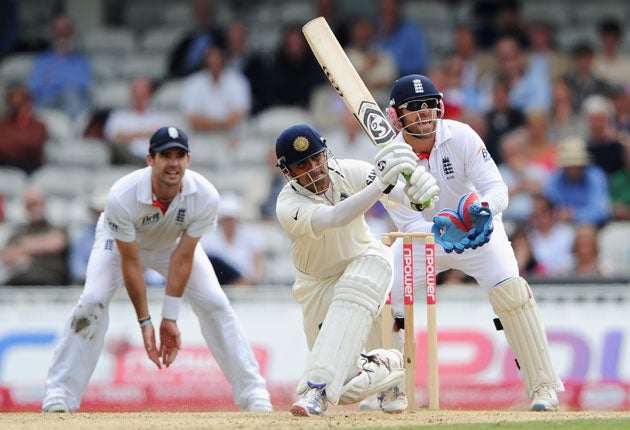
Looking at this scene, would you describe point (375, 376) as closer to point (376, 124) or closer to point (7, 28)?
point (376, 124)

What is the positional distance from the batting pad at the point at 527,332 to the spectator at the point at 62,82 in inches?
259

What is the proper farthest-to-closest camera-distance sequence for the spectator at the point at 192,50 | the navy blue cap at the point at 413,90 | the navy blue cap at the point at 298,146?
the spectator at the point at 192,50 < the navy blue cap at the point at 413,90 < the navy blue cap at the point at 298,146

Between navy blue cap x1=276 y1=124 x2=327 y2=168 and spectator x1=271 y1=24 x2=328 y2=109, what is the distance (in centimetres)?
582

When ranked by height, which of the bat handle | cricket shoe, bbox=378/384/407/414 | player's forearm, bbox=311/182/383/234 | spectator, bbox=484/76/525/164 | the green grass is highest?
spectator, bbox=484/76/525/164

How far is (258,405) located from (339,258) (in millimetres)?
1528

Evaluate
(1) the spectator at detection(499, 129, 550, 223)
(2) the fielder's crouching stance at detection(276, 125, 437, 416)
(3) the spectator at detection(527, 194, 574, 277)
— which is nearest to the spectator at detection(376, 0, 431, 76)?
(1) the spectator at detection(499, 129, 550, 223)

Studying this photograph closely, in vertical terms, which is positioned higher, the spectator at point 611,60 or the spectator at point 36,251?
the spectator at point 611,60

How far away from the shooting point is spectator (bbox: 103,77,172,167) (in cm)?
1195

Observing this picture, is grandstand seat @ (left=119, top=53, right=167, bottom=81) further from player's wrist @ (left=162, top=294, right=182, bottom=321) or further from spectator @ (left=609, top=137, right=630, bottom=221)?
player's wrist @ (left=162, top=294, right=182, bottom=321)

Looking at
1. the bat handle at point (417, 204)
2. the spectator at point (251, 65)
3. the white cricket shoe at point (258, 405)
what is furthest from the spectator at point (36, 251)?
the bat handle at point (417, 204)

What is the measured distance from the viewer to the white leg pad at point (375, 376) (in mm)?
6484

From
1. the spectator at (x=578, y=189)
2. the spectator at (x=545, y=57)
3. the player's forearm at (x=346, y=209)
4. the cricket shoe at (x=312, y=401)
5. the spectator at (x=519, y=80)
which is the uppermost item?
→ the spectator at (x=545, y=57)

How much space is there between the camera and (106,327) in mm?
7902

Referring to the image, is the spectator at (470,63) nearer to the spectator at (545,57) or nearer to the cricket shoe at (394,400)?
the spectator at (545,57)
